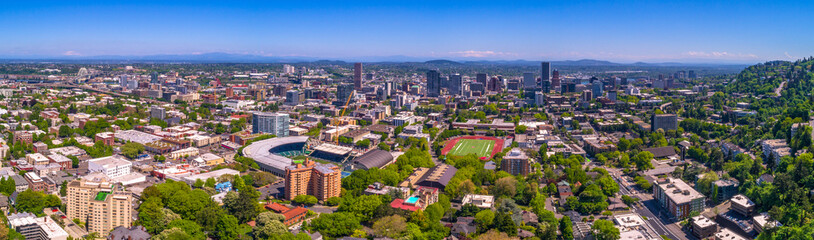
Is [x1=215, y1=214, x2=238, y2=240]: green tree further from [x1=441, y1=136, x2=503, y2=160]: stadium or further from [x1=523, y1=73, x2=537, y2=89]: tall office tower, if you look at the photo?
[x1=523, y1=73, x2=537, y2=89]: tall office tower

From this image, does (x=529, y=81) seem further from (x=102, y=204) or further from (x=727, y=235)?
(x=102, y=204)

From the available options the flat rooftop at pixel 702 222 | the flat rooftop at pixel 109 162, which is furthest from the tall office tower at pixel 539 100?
the flat rooftop at pixel 109 162

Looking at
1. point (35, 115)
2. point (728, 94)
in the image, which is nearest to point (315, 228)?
point (35, 115)

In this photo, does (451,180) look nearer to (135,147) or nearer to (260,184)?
(260,184)

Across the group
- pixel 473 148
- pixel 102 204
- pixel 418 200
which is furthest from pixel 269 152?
pixel 102 204

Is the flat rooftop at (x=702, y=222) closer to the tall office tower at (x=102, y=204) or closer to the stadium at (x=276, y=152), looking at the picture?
the stadium at (x=276, y=152)

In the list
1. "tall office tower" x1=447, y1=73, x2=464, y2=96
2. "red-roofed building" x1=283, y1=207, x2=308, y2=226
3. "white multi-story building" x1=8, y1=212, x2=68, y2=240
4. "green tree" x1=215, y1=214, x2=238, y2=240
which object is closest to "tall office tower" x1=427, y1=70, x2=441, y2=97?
"tall office tower" x1=447, y1=73, x2=464, y2=96
